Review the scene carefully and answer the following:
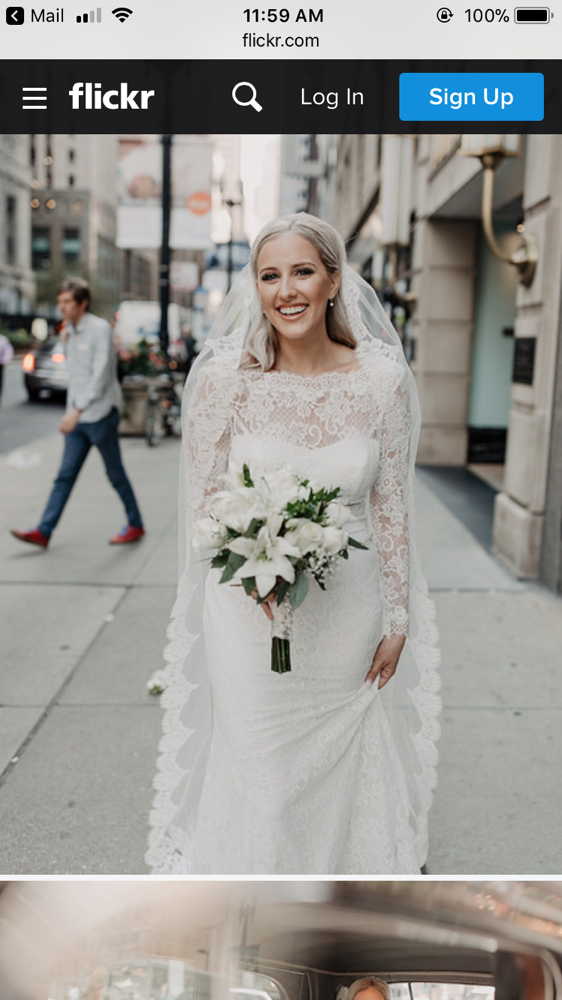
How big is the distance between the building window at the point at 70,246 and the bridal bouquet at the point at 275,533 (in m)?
37.5

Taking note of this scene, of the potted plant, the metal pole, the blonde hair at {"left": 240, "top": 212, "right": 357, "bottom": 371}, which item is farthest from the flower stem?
the metal pole

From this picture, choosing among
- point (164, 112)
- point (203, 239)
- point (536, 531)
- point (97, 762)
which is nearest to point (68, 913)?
point (164, 112)

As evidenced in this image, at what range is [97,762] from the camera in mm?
→ 3664

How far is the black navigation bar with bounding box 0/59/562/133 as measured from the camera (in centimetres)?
197

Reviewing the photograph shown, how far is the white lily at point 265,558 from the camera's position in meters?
1.95

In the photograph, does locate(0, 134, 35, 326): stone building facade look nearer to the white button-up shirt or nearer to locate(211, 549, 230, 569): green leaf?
the white button-up shirt

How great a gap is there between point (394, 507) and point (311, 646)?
1.38 ft

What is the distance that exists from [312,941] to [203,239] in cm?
1531

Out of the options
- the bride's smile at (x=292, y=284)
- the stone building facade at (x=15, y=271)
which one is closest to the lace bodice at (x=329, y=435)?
the bride's smile at (x=292, y=284)

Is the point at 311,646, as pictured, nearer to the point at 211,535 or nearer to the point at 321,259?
the point at 211,535
